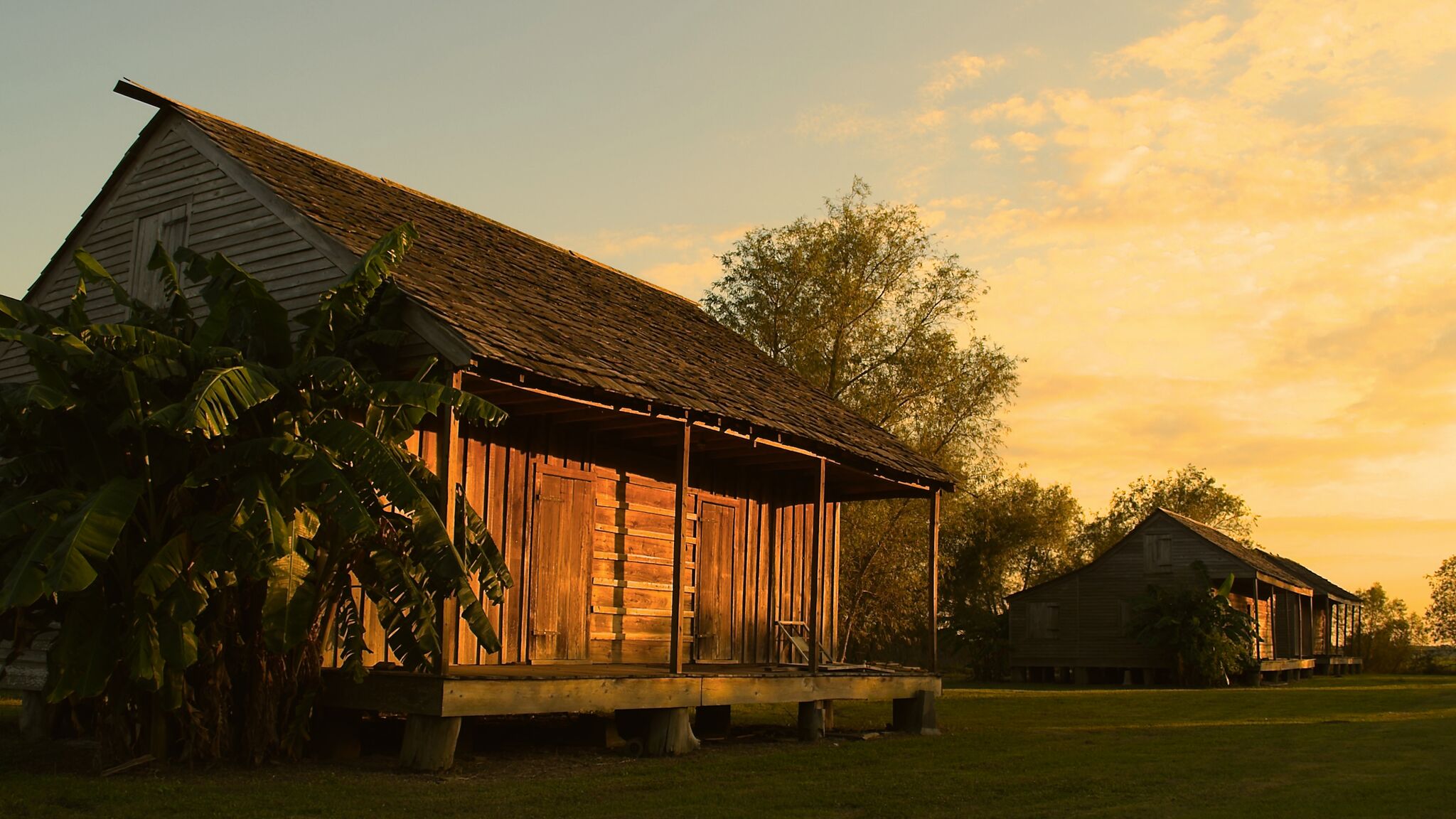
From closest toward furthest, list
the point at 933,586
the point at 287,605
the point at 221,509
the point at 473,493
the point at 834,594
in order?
the point at 287,605 → the point at 221,509 → the point at 473,493 → the point at 933,586 → the point at 834,594

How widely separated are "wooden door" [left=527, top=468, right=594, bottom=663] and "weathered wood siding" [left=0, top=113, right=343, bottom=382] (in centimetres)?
348

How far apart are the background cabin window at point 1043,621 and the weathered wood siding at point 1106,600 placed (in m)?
0.03

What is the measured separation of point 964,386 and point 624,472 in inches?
822

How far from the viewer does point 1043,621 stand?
41125mm

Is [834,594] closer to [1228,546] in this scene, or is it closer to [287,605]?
[287,605]

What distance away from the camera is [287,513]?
421 inches

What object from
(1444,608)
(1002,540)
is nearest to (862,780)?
(1002,540)

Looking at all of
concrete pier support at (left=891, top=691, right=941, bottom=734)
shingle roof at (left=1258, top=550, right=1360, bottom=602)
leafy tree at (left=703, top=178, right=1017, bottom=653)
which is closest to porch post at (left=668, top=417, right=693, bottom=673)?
concrete pier support at (left=891, top=691, right=941, bottom=734)

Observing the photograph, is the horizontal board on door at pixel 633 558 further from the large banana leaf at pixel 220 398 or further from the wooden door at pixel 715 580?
the large banana leaf at pixel 220 398

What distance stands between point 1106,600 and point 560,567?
28.2 meters

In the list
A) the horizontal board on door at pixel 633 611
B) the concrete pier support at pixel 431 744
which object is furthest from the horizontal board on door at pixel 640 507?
the concrete pier support at pixel 431 744

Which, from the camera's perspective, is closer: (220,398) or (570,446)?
(220,398)

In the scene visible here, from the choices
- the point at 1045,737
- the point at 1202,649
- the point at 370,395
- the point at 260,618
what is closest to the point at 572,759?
the point at 260,618

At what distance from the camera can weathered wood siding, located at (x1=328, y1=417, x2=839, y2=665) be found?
47.6 ft
